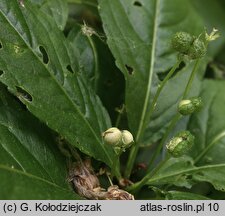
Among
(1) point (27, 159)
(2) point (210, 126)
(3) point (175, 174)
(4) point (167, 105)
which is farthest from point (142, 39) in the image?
(1) point (27, 159)

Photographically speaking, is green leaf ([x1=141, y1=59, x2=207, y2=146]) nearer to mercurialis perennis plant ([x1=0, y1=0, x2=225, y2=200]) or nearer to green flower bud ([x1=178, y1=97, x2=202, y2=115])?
mercurialis perennis plant ([x1=0, y1=0, x2=225, y2=200])

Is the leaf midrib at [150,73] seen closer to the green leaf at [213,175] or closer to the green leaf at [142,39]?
the green leaf at [142,39]

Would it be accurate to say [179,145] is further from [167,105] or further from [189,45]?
[167,105]

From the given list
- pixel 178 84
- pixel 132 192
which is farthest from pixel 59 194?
pixel 178 84

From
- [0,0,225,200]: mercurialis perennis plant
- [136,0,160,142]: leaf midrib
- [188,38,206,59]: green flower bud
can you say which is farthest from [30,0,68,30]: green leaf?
[188,38,206,59]: green flower bud

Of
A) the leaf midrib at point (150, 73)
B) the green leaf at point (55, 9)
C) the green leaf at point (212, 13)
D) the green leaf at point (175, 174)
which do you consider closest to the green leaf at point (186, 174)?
the green leaf at point (175, 174)

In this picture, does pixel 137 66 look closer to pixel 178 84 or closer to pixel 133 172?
pixel 178 84

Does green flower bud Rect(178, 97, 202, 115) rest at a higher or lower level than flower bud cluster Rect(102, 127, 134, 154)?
higher
